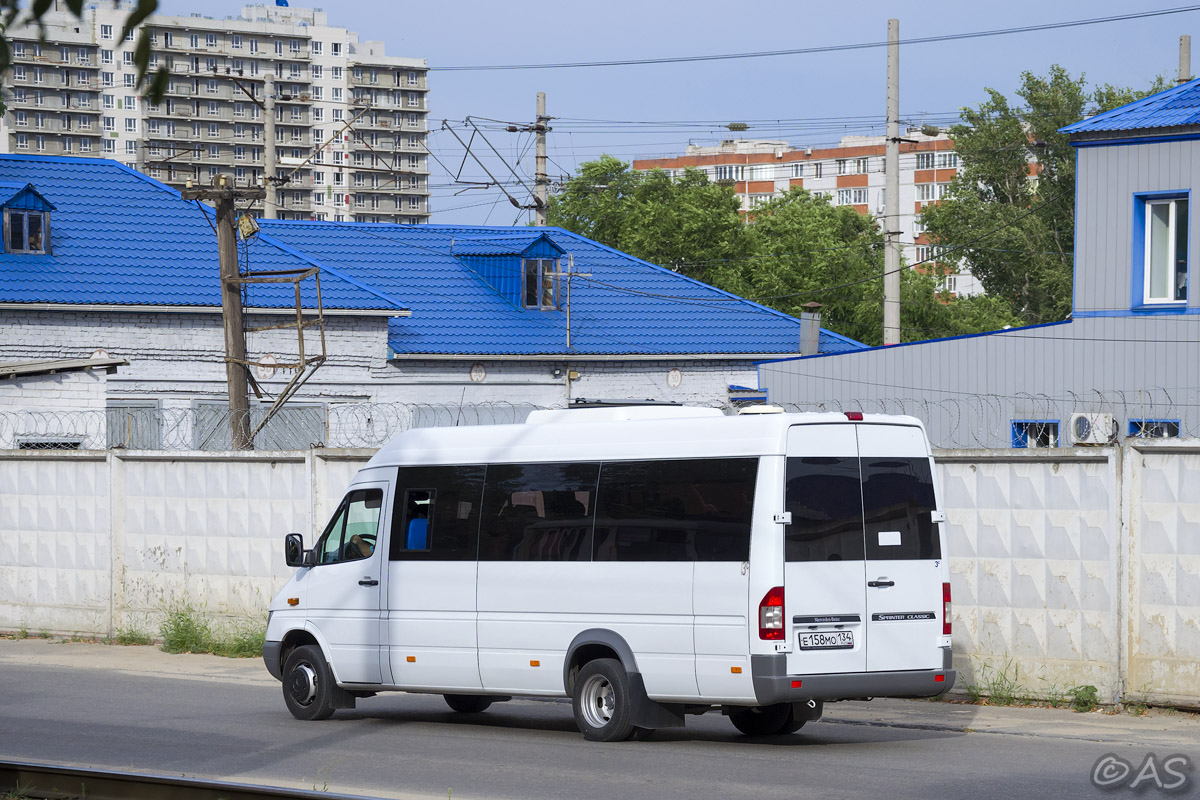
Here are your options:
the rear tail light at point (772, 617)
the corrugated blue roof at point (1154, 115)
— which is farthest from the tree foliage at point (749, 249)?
the rear tail light at point (772, 617)

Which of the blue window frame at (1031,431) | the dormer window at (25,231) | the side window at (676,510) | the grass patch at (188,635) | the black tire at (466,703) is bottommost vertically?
the grass patch at (188,635)

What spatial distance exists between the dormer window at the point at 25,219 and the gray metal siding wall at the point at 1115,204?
2055cm

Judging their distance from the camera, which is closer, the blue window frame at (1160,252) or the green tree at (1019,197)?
the blue window frame at (1160,252)

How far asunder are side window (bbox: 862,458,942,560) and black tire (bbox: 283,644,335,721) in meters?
4.70

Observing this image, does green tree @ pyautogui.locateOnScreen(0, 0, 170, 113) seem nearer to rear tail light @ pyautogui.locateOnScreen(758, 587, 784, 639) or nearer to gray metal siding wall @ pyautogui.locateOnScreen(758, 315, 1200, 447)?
rear tail light @ pyautogui.locateOnScreen(758, 587, 784, 639)

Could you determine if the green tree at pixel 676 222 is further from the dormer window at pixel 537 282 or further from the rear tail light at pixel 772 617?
the rear tail light at pixel 772 617

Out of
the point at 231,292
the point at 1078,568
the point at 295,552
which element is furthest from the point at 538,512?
the point at 231,292

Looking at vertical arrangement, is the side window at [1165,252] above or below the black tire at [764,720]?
above

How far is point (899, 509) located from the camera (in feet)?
35.5

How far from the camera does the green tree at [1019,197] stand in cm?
7862

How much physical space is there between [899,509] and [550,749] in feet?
9.44

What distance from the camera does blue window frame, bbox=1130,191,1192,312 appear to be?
2314 cm

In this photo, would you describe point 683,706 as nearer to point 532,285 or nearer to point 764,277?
point 532,285

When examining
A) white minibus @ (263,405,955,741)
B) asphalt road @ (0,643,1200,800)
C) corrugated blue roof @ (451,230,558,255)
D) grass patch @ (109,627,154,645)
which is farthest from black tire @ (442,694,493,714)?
corrugated blue roof @ (451,230,558,255)
